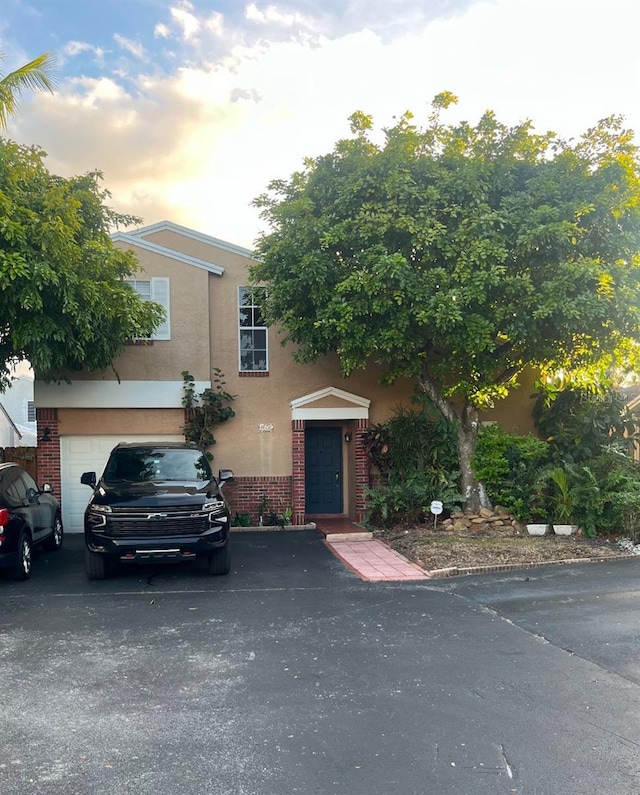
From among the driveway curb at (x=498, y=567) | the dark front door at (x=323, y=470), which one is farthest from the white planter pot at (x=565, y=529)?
the dark front door at (x=323, y=470)

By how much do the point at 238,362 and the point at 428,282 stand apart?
509 cm

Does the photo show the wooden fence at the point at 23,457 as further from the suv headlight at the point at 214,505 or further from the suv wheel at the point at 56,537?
the suv headlight at the point at 214,505

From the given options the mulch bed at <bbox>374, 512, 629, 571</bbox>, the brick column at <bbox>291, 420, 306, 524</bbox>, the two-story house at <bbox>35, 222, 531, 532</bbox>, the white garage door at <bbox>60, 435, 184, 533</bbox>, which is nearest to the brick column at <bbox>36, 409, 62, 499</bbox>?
the two-story house at <bbox>35, 222, 531, 532</bbox>

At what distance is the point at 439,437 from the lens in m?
13.1

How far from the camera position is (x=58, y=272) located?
9.08 m

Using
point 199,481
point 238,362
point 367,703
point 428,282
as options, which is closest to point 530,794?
point 367,703

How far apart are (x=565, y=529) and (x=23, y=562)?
922 cm

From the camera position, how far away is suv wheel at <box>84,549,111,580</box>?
28.4 feet

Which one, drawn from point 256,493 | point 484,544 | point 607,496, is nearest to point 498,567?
point 484,544

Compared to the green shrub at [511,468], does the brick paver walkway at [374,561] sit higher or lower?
lower

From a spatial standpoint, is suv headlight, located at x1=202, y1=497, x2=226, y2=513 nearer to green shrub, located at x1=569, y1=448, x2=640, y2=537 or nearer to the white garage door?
the white garage door

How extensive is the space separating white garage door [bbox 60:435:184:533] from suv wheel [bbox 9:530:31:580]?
420 centimetres

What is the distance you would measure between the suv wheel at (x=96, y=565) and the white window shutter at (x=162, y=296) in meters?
5.84

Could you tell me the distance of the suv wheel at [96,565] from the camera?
28.4 ft
